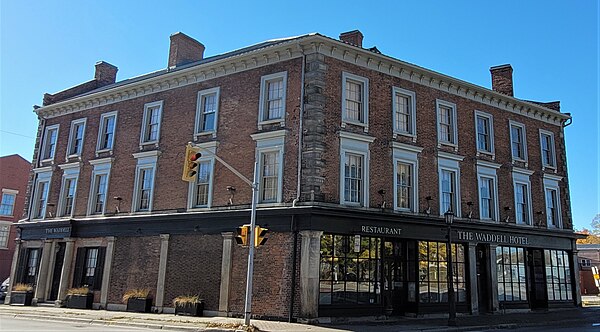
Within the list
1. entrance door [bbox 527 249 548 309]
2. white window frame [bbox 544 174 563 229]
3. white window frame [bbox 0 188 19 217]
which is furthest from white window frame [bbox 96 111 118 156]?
white window frame [bbox 544 174 563 229]

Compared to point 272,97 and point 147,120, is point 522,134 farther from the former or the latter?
point 147,120

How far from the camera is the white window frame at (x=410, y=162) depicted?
67.0 ft

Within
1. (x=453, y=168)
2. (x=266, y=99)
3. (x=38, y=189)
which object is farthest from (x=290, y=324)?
(x=38, y=189)

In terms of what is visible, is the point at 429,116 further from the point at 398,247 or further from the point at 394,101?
the point at 398,247

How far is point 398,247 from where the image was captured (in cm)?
2033

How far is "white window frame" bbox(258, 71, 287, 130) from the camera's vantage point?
1966 cm

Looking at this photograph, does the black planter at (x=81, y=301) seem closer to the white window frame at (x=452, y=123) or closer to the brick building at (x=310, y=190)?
the brick building at (x=310, y=190)

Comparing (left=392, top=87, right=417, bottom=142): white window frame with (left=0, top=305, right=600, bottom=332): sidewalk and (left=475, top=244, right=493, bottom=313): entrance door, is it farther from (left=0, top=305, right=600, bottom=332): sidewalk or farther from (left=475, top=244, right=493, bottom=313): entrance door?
(left=0, top=305, right=600, bottom=332): sidewalk

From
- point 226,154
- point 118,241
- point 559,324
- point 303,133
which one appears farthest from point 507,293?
point 118,241

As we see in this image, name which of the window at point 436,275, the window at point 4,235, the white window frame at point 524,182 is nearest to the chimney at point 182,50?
the window at point 436,275

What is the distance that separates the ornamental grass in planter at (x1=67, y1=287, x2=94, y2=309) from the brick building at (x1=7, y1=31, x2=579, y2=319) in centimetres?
46

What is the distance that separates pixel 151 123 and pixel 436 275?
1545cm

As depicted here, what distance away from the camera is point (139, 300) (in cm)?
2073

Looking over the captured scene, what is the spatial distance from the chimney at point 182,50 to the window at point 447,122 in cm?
1449
